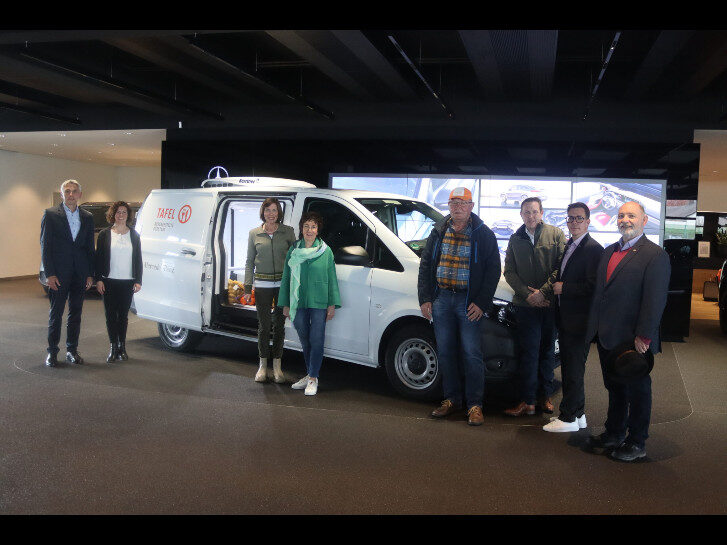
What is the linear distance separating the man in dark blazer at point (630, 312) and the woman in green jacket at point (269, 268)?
2806 millimetres

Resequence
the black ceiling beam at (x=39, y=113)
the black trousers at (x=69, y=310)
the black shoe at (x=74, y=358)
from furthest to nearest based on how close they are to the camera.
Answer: the black ceiling beam at (x=39, y=113) < the black shoe at (x=74, y=358) < the black trousers at (x=69, y=310)

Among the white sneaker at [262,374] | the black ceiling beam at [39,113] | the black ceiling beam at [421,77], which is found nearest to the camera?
the white sneaker at [262,374]

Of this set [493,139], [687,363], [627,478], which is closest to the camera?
[627,478]

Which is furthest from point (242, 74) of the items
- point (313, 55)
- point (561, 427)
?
point (561, 427)

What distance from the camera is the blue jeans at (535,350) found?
5301mm

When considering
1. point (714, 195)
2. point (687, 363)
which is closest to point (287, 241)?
point (687, 363)

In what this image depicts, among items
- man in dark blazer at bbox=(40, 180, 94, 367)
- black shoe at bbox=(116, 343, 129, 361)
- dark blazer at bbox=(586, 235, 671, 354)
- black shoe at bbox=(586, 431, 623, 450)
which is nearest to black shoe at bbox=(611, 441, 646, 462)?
black shoe at bbox=(586, 431, 623, 450)

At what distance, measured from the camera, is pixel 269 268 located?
6.17 metres

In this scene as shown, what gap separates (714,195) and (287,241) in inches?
641

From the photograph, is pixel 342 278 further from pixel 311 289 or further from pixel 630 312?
pixel 630 312

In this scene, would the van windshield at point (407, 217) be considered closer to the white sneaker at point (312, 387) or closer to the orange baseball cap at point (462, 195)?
the orange baseball cap at point (462, 195)

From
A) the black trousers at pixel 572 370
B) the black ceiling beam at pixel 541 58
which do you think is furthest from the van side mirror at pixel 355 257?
the black ceiling beam at pixel 541 58

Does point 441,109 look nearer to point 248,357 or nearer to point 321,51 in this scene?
point 321,51

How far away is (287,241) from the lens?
6.22 metres
